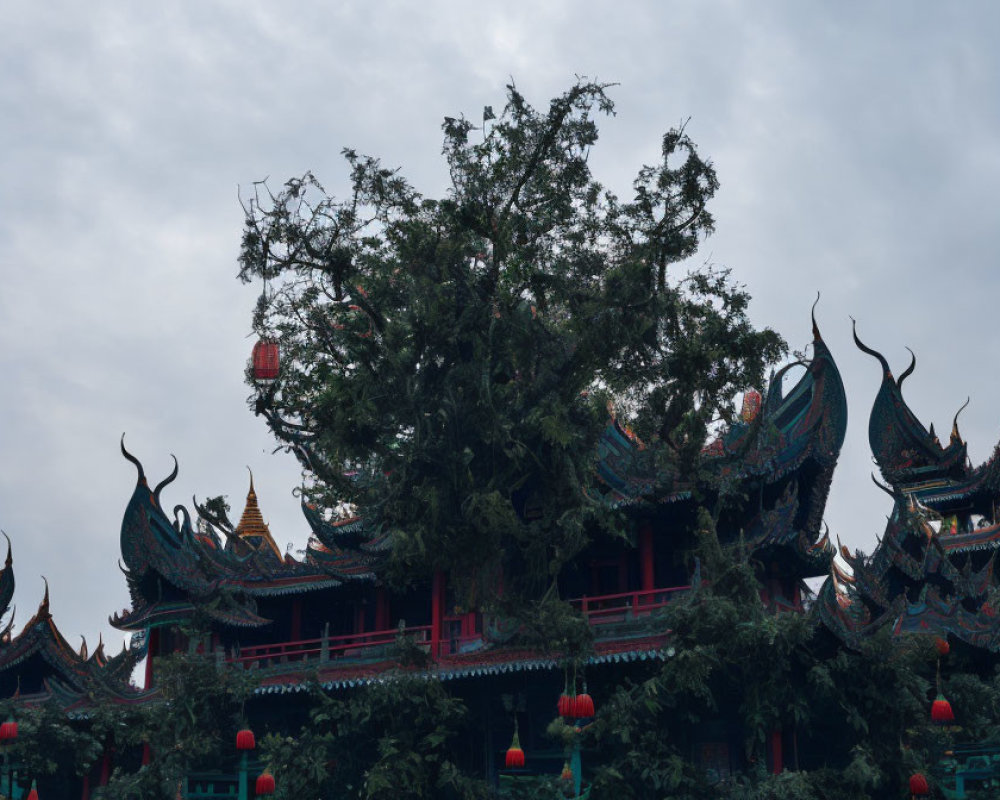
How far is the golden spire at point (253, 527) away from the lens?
94.2 feet

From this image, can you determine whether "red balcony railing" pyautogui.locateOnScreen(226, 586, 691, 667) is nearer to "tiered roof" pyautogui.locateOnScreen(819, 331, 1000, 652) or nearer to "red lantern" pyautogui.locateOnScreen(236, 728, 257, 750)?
"red lantern" pyautogui.locateOnScreen(236, 728, 257, 750)

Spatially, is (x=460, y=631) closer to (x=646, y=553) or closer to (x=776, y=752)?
(x=646, y=553)

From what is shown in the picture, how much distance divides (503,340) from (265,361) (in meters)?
4.22

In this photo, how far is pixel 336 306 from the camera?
22859 millimetres

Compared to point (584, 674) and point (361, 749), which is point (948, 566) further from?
point (361, 749)

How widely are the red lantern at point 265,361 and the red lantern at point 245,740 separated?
559 cm

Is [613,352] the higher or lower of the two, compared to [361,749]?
higher

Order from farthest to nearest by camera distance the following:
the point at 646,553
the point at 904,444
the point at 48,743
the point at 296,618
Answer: the point at 904,444, the point at 296,618, the point at 48,743, the point at 646,553

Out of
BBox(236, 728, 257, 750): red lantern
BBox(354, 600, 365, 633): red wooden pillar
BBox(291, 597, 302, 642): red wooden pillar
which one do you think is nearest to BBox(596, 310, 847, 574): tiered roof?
BBox(354, 600, 365, 633): red wooden pillar

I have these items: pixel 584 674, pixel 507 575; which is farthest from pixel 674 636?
pixel 507 575

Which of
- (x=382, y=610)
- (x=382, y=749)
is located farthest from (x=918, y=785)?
(x=382, y=610)

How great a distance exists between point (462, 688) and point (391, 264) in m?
6.56

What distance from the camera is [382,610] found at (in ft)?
83.4

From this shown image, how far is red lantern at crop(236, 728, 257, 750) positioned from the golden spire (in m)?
7.32
